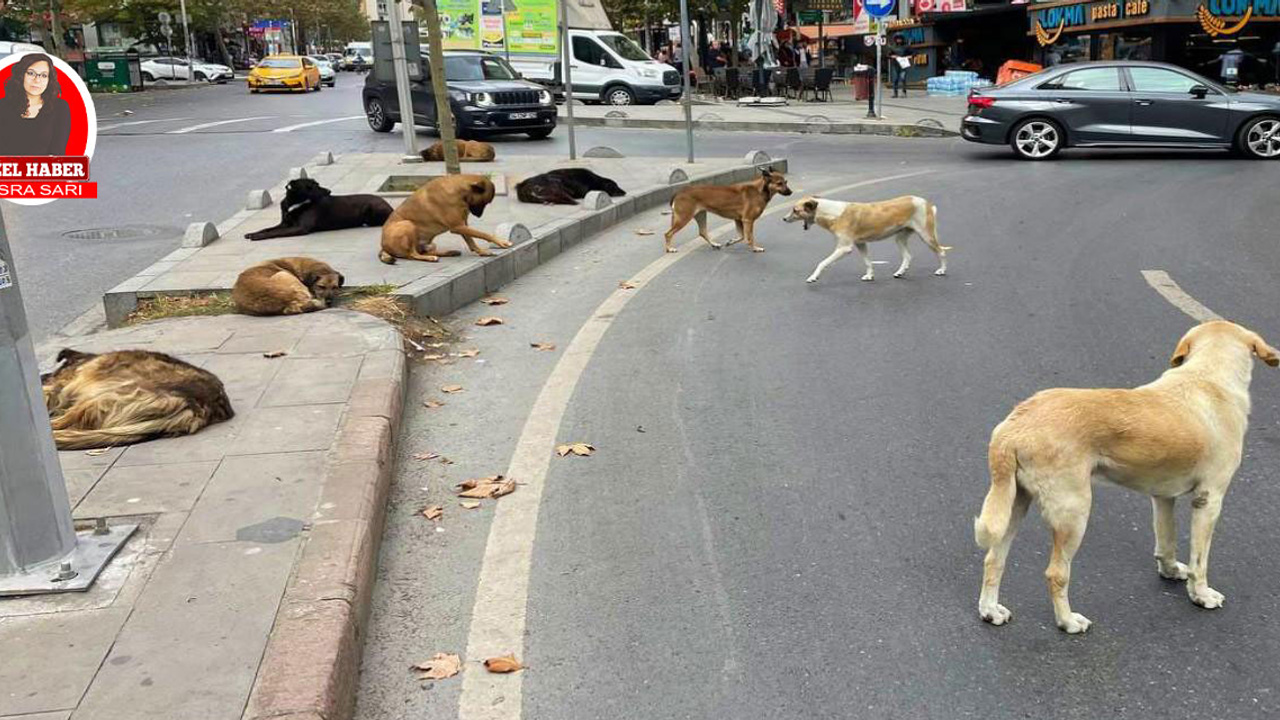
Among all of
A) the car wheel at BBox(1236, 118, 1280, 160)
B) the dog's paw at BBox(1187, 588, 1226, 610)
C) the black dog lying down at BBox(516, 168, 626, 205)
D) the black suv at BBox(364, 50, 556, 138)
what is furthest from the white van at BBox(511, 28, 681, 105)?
the dog's paw at BBox(1187, 588, 1226, 610)

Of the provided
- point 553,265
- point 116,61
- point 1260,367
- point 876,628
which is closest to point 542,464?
point 876,628

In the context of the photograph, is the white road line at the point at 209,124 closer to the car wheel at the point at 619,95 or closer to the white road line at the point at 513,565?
the car wheel at the point at 619,95

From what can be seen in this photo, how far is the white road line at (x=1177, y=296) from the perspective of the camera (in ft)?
23.3

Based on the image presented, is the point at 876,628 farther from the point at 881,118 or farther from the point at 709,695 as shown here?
the point at 881,118

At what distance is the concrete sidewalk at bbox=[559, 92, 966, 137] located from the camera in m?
22.1

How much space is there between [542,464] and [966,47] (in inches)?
1397

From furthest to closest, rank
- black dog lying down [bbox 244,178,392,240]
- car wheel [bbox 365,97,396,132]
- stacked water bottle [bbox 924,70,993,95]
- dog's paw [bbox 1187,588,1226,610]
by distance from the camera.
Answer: stacked water bottle [bbox 924,70,993,95]
car wheel [bbox 365,97,396,132]
black dog lying down [bbox 244,178,392,240]
dog's paw [bbox 1187,588,1226,610]

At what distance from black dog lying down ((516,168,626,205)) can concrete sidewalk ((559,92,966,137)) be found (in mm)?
10919

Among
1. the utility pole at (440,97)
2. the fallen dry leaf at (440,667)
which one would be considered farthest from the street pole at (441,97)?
the fallen dry leaf at (440,667)

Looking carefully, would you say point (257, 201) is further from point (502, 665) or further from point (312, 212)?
point (502, 665)

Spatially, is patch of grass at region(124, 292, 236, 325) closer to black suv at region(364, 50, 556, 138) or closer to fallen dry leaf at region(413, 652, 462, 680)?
fallen dry leaf at region(413, 652, 462, 680)

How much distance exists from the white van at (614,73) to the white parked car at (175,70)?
3171 cm

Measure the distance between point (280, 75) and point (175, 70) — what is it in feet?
42.9

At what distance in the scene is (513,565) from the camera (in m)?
3.97
